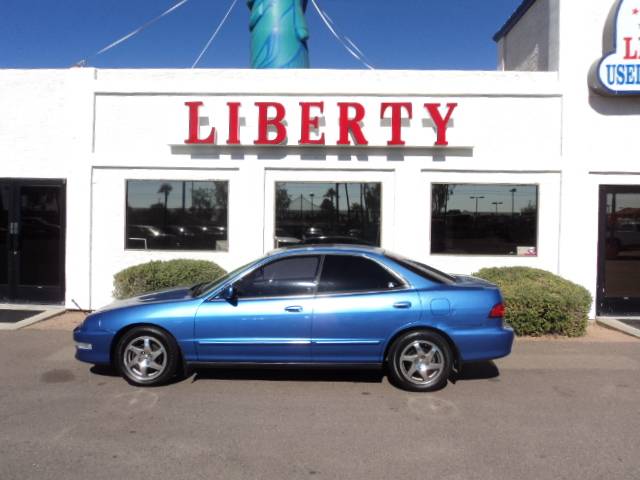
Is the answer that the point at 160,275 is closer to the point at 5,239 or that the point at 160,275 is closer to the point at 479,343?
the point at 5,239

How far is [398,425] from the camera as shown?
16.0ft

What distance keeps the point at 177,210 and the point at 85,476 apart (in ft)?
21.9

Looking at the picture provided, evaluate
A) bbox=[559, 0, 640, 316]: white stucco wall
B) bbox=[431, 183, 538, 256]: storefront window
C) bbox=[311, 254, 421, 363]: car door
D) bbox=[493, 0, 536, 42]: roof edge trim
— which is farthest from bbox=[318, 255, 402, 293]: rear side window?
bbox=[493, 0, 536, 42]: roof edge trim

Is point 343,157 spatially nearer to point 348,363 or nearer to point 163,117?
point 163,117

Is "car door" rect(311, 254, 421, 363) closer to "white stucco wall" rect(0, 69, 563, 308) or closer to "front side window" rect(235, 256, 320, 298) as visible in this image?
"front side window" rect(235, 256, 320, 298)

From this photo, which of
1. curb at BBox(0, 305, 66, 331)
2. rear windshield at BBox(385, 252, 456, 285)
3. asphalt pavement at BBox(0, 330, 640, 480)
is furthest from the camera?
curb at BBox(0, 305, 66, 331)

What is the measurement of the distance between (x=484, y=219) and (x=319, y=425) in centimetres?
613

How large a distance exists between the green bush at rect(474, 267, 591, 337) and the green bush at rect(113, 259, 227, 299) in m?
4.46

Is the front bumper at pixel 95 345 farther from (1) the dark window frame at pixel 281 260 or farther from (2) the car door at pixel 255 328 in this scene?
(1) the dark window frame at pixel 281 260

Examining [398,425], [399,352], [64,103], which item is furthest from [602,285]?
[64,103]

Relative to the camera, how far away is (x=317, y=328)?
226 inches

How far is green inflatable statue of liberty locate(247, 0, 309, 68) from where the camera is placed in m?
12.0

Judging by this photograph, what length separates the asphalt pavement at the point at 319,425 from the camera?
4.03 m

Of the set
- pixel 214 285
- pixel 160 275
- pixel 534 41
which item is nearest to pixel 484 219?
pixel 534 41
